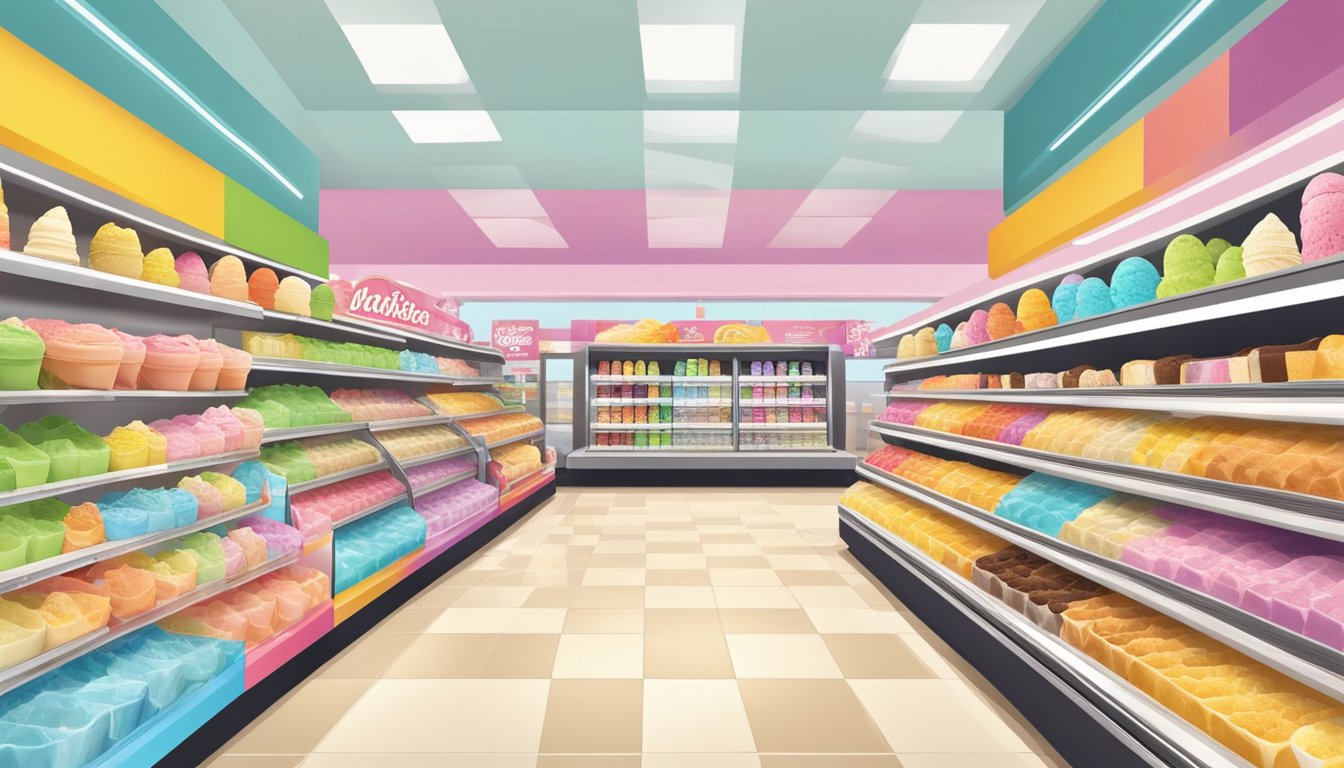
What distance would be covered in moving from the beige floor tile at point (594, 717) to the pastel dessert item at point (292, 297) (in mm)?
2308

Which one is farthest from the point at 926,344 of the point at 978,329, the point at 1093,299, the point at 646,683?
the point at 646,683

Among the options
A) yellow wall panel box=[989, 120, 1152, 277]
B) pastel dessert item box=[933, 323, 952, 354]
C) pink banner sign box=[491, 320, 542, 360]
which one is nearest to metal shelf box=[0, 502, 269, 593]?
pastel dessert item box=[933, 323, 952, 354]

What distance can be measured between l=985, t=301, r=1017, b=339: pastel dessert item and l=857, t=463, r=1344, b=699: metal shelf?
3.65ft

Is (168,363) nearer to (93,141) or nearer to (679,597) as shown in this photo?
(93,141)

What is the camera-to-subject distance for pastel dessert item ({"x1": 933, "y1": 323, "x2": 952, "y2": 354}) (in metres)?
3.84

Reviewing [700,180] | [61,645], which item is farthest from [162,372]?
[700,180]

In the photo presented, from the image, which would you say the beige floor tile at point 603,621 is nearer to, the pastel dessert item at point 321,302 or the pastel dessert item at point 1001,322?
the pastel dessert item at point 321,302

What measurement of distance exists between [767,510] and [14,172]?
18.6ft

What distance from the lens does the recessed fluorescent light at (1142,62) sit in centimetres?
351

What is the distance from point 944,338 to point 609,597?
2830mm

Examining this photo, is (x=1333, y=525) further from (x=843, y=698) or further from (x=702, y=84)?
(x=702, y=84)

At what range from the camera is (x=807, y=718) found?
86.6 inches

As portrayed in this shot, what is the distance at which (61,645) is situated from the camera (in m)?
1.53

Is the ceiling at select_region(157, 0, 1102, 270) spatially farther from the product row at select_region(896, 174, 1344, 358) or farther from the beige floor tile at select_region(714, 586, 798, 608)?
the beige floor tile at select_region(714, 586, 798, 608)
